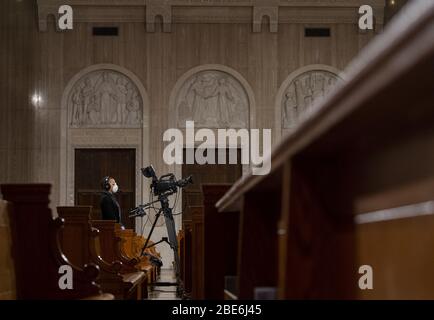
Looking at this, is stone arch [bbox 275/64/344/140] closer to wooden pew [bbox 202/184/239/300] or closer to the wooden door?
the wooden door

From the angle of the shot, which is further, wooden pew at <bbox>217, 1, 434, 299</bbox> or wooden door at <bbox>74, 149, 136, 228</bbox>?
wooden door at <bbox>74, 149, 136, 228</bbox>

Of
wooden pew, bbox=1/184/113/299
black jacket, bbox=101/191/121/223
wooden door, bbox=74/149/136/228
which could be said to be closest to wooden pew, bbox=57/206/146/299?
wooden pew, bbox=1/184/113/299

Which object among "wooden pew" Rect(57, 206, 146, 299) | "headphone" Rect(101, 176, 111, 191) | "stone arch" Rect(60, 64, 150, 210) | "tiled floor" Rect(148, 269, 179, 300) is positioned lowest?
"tiled floor" Rect(148, 269, 179, 300)

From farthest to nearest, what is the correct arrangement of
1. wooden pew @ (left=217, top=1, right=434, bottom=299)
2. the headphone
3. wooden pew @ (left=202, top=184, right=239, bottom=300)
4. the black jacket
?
the headphone
the black jacket
wooden pew @ (left=202, top=184, right=239, bottom=300)
wooden pew @ (left=217, top=1, right=434, bottom=299)

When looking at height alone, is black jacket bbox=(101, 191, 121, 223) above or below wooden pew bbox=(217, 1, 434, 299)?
below

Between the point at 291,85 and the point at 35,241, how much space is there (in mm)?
13804

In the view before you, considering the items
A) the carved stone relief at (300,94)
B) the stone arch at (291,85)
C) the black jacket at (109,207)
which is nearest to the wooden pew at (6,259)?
the black jacket at (109,207)

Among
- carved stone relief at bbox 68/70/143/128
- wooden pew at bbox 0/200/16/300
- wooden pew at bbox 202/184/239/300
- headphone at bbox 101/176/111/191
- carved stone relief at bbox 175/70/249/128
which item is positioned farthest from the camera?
carved stone relief at bbox 175/70/249/128

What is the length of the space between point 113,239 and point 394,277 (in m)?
5.09

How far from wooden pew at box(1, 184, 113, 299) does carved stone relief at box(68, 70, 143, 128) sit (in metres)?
13.2

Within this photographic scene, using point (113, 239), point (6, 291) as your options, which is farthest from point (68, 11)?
point (6, 291)

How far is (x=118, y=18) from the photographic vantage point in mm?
16969

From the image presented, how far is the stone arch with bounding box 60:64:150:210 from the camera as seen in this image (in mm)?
16438

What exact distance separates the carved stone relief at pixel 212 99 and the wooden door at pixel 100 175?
5.45 feet
